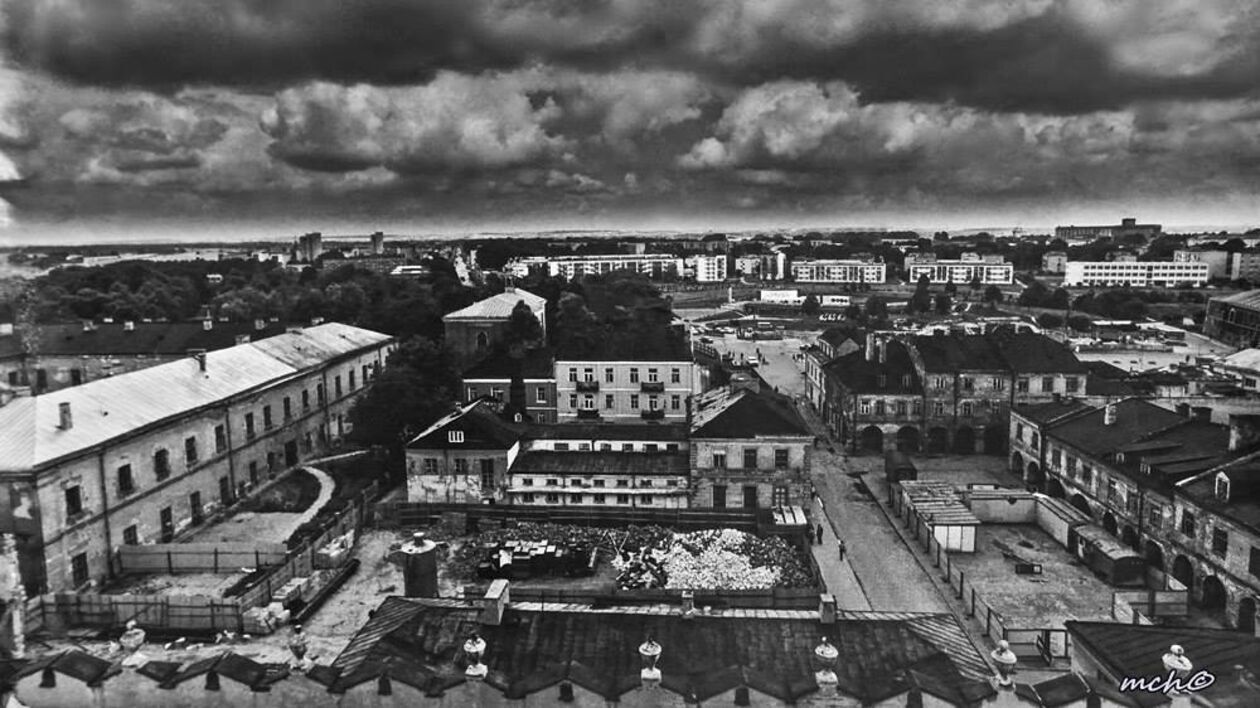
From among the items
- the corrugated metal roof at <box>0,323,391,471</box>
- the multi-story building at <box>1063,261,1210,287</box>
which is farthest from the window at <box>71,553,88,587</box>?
the multi-story building at <box>1063,261,1210,287</box>

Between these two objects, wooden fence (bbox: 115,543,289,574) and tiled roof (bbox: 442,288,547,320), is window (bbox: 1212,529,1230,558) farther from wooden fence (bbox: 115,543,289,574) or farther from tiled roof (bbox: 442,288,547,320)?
tiled roof (bbox: 442,288,547,320)

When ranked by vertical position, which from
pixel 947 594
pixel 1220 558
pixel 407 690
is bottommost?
pixel 947 594

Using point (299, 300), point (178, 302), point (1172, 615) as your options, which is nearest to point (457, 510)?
point (1172, 615)

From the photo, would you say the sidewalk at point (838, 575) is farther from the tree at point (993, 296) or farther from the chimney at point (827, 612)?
the tree at point (993, 296)

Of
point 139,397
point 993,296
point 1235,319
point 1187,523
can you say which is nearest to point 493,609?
point 1187,523

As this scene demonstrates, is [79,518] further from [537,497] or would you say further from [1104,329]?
[1104,329]

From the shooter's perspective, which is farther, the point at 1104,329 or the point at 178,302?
the point at 1104,329
